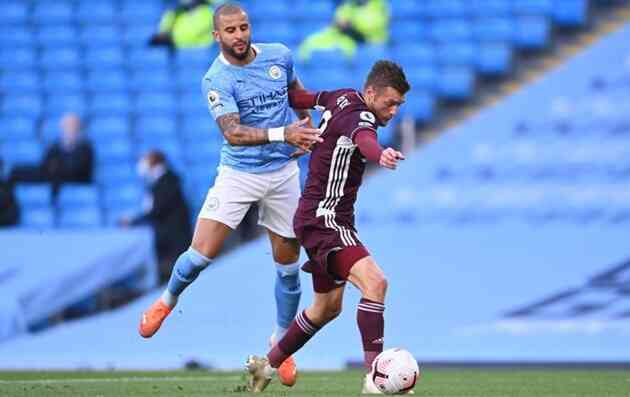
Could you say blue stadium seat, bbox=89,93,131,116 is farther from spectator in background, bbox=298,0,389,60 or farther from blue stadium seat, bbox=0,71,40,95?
spectator in background, bbox=298,0,389,60

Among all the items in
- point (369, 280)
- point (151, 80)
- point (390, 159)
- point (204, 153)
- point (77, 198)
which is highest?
point (151, 80)

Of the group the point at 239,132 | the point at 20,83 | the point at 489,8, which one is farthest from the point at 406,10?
the point at 239,132

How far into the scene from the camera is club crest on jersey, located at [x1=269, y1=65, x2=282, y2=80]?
Result: 8531 mm

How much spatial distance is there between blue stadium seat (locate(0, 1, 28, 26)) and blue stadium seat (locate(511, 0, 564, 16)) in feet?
20.5

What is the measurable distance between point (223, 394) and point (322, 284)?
31.1 inches

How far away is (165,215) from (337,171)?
19.6ft

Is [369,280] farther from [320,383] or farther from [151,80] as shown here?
[151,80]

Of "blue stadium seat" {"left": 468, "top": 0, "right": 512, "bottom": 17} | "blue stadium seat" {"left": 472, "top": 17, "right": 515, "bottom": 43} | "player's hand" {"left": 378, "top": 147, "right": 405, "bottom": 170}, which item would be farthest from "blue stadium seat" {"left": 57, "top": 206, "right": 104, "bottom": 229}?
"player's hand" {"left": 378, "top": 147, "right": 405, "bottom": 170}

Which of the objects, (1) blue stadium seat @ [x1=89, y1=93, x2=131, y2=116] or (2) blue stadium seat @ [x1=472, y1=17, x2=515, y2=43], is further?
(1) blue stadium seat @ [x1=89, y1=93, x2=131, y2=116]

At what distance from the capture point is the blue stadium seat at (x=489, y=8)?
1614cm

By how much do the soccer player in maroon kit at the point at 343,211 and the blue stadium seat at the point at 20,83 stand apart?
10.1 meters

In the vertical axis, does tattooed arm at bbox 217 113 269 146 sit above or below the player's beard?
below

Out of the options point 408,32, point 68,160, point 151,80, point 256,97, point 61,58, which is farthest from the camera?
point 61,58

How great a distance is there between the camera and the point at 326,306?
25.7 ft
